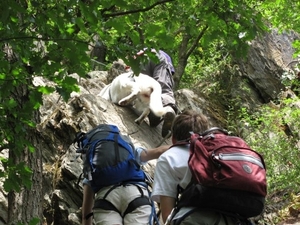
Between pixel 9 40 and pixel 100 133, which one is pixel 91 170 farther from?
pixel 9 40

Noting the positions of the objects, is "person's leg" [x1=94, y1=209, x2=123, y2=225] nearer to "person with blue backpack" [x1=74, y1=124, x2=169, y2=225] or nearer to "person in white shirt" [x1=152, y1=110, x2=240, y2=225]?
"person with blue backpack" [x1=74, y1=124, x2=169, y2=225]

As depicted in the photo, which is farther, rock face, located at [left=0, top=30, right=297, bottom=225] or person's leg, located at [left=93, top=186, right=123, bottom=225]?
rock face, located at [left=0, top=30, right=297, bottom=225]

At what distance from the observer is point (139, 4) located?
4.02 meters

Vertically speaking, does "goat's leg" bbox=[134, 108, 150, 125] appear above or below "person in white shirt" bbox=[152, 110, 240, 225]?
below

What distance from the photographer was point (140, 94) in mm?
7758

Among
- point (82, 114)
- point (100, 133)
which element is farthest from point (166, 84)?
point (100, 133)

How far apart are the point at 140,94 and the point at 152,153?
3.52 m

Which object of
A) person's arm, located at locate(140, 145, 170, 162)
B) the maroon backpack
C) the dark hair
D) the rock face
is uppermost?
the dark hair

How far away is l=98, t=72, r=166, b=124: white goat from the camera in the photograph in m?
7.50

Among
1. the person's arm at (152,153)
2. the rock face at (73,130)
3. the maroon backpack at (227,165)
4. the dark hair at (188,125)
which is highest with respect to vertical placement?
the dark hair at (188,125)

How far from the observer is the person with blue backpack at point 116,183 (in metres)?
4.14

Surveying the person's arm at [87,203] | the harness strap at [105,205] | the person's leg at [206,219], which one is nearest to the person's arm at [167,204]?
the person's leg at [206,219]

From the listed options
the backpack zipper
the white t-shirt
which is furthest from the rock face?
the backpack zipper

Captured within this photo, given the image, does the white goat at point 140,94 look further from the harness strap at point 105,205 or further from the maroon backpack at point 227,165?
the maroon backpack at point 227,165
